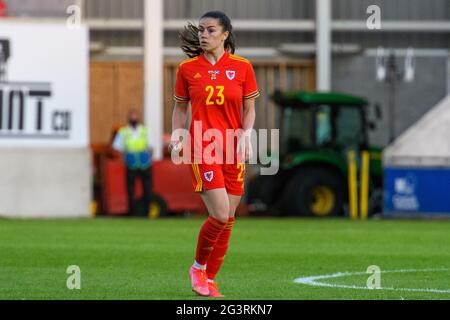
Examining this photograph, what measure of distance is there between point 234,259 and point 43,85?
12.5 m

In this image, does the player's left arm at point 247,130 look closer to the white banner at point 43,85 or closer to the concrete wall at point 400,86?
the white banner at point 43,85

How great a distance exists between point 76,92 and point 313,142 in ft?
18.5

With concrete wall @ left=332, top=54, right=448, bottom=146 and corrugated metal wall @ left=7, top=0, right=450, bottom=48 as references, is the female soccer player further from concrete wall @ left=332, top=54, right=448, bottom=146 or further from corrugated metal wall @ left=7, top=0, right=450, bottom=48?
concrete wall @ left=332, top=54, right=448, bottom=146

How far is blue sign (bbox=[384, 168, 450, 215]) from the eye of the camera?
27500 millimetres

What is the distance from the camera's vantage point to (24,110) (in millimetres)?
26297

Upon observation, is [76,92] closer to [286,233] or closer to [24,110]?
[24,110]

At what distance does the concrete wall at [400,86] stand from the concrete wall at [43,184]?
528 inches

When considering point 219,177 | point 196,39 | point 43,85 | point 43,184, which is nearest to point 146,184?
point 43,184

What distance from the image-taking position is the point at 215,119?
33.6ft

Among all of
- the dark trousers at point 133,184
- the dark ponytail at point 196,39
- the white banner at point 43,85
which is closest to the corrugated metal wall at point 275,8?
the dark trousers at point 133,184

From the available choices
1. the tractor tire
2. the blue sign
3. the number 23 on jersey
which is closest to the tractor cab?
the tractor tire

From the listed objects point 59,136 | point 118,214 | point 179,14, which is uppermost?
point 179,14

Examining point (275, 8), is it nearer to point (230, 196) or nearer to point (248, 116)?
point (248, 116)
